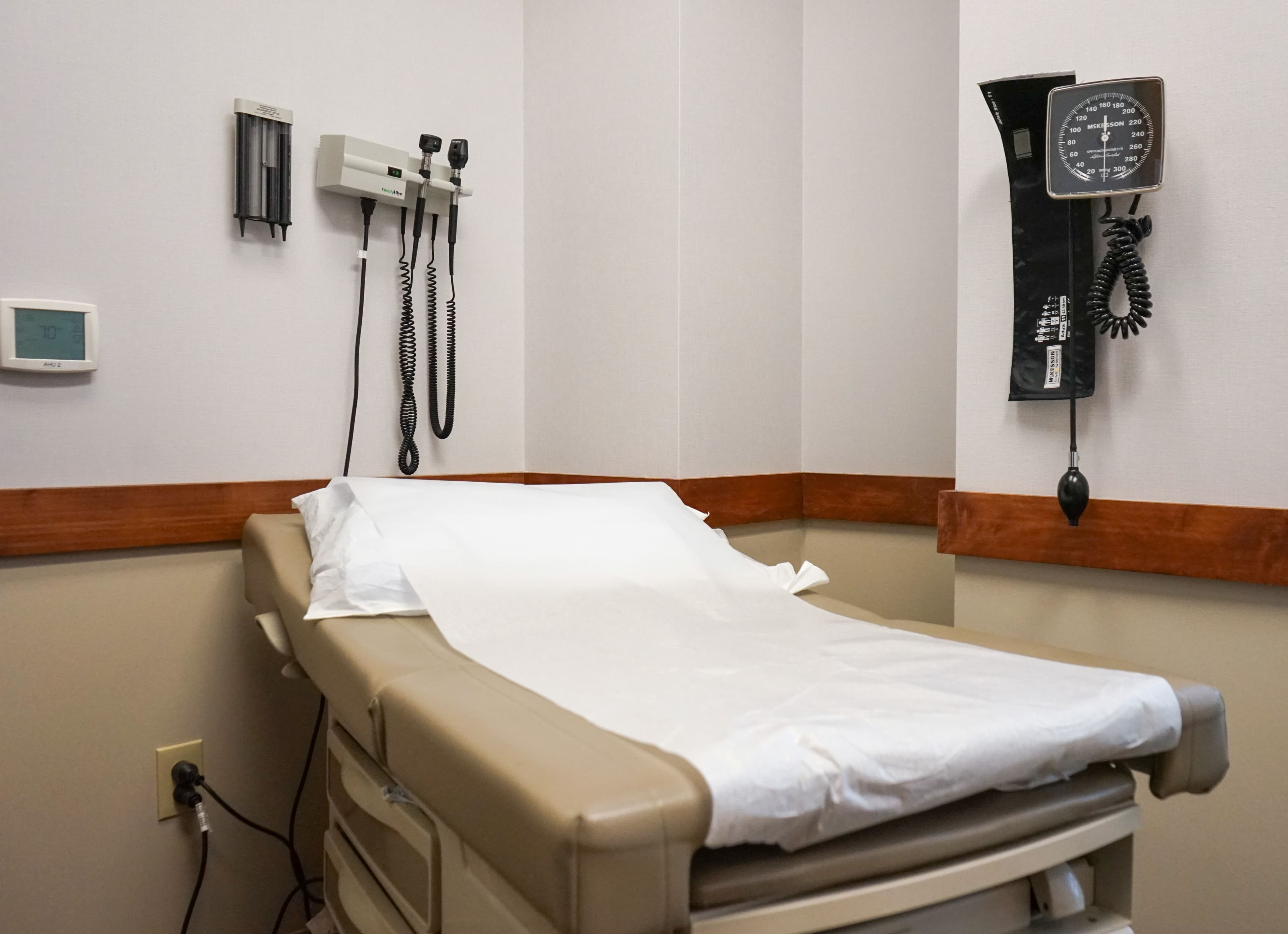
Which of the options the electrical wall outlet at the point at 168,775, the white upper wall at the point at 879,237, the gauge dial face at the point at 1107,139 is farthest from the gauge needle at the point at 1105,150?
the electrical wall outlet at the point at 168,775

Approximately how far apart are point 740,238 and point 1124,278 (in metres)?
0.90

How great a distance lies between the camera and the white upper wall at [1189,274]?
126 centimetres

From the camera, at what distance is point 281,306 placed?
170 centimetres

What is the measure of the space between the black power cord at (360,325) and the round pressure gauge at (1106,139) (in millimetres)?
1260

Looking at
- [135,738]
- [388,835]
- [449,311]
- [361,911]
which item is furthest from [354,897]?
[449,311]

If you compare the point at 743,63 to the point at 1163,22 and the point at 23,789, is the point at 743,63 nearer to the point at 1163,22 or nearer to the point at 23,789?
the point at 1163,22

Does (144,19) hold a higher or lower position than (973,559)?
higher

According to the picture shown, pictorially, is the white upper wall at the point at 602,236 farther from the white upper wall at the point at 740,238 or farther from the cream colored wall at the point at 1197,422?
the cream colored wall at the point at 1197,422

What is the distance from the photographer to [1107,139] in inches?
51.4

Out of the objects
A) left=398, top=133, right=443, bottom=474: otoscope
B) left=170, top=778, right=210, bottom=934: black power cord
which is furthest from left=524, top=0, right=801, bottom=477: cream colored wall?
left=170, top=778, right=210, bottom=934: black power cord

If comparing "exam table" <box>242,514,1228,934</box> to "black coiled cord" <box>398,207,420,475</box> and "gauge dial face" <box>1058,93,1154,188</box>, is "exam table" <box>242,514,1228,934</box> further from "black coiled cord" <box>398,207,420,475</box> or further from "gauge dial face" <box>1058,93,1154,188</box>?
"black coiled cord" <box>398,207,420,475</box>

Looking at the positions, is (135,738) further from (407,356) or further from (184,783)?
(407,356)

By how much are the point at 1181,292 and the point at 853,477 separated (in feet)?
3.11

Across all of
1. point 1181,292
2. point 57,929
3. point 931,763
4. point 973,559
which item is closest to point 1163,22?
point 1181,292
